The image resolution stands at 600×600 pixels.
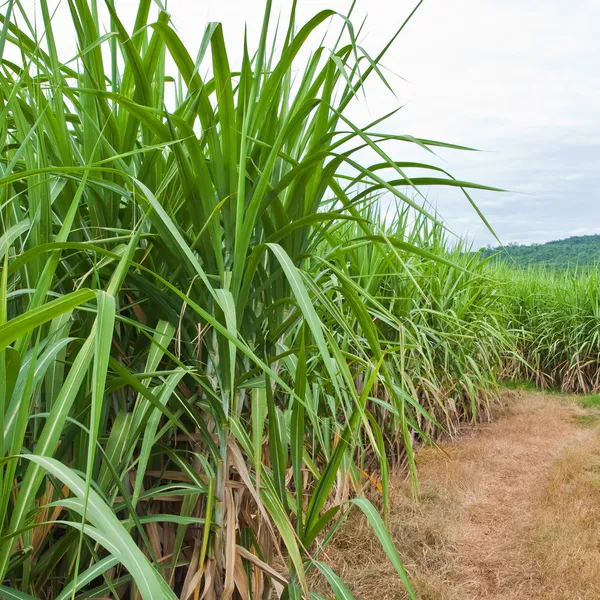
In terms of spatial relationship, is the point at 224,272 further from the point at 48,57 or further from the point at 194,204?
the point at 48,57

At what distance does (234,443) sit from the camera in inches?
33.7

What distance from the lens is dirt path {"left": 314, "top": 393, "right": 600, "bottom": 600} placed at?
61.9 inches

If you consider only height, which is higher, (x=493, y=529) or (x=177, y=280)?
(x=177, y=280)

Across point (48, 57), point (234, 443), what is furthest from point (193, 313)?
point (48, 57)

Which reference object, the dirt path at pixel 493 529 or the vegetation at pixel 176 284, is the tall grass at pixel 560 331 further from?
the vegetation at pixel 176 284

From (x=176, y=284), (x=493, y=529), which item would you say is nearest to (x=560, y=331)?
(x=493, y=529)

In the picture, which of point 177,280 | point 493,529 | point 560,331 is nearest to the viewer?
point 177,280

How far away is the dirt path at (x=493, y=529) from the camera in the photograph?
157 cm

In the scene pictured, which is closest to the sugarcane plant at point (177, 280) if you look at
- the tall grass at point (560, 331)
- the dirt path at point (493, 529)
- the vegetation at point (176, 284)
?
the vegetation at point (176, 284)

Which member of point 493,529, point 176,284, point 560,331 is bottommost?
point 493,529

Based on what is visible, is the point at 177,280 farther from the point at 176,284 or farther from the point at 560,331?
the point at 560,331

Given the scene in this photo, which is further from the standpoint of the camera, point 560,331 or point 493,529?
point 560,331

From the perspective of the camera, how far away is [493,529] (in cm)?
199

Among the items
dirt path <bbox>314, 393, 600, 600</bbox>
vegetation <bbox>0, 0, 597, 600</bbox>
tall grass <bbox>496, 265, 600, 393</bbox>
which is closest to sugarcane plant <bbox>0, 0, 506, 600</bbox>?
vegetation <bbox>0, 0, 597, 600</bbox>
